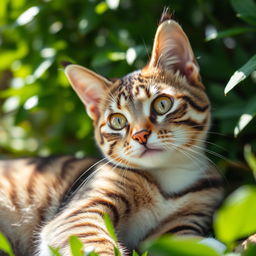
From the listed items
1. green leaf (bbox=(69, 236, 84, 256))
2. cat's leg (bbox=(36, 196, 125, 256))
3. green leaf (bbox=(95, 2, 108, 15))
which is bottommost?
cat's leg (bbox=(36, 196, 125, 256))

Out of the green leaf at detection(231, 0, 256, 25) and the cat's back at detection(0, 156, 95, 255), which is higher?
the green leaf at detection(231, 0, 256, 25)

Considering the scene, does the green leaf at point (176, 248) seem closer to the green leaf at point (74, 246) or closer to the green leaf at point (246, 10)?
the green leaf at point (74, 246)

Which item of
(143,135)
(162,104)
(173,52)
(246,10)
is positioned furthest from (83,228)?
(246,10)

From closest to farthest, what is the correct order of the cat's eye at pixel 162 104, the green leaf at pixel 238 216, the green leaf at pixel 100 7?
the green leaf at pixel 238 216, the cat's eye at pixel 162 104, the green leaf at pixel 100 7

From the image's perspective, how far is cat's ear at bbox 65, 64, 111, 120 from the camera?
8.73 ft

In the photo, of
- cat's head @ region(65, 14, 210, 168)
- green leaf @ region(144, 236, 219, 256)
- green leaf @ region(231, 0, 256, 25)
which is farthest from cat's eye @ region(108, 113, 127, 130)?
green leaf @ region(144, 236, 219, 256)

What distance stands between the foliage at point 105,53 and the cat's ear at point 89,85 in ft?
0.87

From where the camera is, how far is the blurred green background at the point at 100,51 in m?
3.12

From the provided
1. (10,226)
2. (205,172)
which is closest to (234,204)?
(205,172)

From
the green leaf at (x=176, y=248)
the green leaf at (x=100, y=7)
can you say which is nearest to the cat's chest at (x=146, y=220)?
the green leaf at (x=176, y=248)

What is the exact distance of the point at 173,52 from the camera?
8.57ft

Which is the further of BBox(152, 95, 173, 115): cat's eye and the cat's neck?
the cat's neck

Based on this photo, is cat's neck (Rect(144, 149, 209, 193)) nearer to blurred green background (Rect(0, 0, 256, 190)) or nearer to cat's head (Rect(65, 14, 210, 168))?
cat's head (Rect(65, 14, 210, 168))

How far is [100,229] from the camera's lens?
2.18 metres
